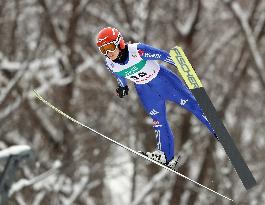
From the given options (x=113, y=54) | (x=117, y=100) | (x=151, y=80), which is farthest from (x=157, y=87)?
(x=117, y=100)

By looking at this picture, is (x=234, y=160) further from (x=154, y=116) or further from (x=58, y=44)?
(x=58, y=44)

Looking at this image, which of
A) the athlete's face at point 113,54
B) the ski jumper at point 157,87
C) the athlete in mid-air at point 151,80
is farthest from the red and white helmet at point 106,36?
the ski jumper at point 157,87

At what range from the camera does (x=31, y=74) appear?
30.4 metres

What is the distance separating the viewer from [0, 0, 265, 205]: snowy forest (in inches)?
1085

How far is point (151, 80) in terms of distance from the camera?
27.3ft

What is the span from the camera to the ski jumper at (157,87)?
808 centimetres

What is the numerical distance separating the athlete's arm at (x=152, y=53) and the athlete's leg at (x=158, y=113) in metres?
0.45

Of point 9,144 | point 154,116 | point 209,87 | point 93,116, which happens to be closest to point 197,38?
point 209,87

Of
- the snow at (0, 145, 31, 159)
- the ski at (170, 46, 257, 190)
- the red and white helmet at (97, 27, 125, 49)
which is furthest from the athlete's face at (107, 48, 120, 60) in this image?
the snow at (0, 145, 31, 159)

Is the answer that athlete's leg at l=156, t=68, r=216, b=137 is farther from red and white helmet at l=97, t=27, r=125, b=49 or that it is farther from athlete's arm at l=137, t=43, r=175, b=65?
red and white helmet at l=97, t=27, r=125, b=49

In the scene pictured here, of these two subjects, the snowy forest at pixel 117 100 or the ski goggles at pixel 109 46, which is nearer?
the ski goggles at pixel 109 46

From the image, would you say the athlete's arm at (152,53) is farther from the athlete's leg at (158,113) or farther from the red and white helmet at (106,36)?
the athlete's leg at (158,113)

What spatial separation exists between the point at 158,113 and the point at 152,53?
0.75 m

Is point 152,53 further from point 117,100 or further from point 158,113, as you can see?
point 117,100
